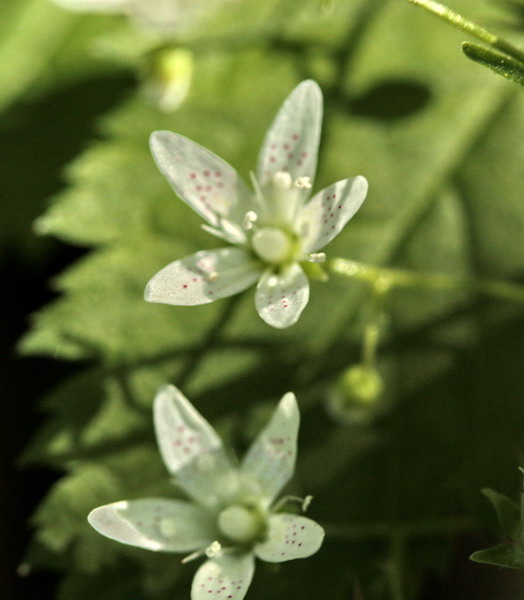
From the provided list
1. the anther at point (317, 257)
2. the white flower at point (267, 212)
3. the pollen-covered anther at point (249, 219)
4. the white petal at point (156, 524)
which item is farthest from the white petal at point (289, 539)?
the pollen-covered anther at point (249, 219)

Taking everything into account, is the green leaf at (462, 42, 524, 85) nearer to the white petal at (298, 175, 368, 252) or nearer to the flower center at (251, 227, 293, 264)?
the white petal at (298, 175, 368, 252)

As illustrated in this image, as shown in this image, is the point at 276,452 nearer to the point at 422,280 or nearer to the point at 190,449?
the point at 190,449

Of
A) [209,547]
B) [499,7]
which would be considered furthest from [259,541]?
[499,7]

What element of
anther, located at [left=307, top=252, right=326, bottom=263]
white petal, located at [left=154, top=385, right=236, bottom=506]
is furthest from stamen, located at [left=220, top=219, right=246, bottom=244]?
white petal, located at [left=154, top=385, right=236, bottom=506]

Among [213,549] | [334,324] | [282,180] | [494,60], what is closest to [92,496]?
[213,549]

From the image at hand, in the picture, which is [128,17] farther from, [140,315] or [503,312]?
[503,312]
